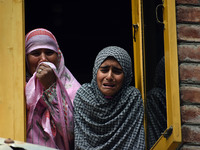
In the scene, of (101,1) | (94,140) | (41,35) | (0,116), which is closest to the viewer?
(0,116)

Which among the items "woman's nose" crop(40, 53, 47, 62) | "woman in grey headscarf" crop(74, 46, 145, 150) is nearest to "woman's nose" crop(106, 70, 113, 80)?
"woman in grey headscarf" crop(74, 46, 145, 150)

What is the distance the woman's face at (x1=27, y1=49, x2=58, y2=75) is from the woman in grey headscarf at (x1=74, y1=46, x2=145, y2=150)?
340mm

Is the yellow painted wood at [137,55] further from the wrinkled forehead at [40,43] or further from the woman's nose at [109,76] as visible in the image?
the wrinkled forehead at [40,43]

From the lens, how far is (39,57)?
400 cm

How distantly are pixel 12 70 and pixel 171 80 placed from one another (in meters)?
1.02

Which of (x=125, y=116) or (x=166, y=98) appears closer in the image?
(x=166, y=98)

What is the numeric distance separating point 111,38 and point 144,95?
2.05 meters

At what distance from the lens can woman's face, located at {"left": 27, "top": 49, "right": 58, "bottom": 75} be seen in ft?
13.0

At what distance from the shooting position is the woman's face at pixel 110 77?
383 cm

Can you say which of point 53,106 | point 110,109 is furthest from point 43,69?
point 110,109

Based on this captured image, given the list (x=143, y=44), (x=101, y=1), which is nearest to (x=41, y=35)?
(x=143, y=44)

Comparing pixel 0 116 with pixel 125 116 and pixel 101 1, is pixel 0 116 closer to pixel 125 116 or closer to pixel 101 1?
pixel 125 116

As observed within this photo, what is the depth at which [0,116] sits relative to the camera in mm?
3330

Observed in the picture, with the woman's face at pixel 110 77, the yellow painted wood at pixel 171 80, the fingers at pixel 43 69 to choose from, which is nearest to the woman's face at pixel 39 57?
the fingers at pixel 43 69
